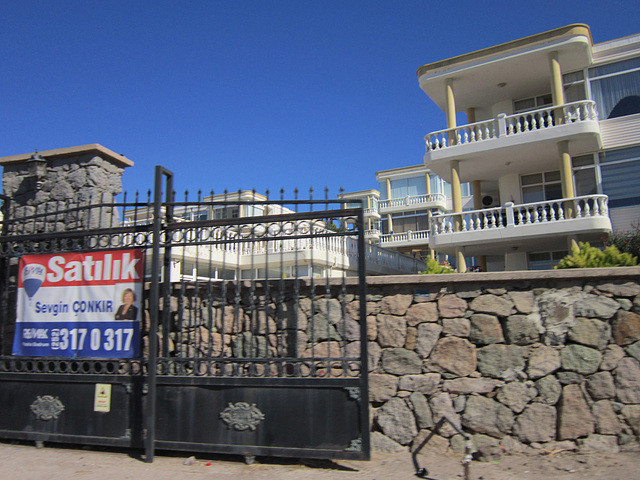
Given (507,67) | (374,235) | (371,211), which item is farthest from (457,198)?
(371,211)

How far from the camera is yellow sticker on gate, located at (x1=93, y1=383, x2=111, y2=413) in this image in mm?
5430

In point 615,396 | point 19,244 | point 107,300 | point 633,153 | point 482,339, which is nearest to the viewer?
point 615,396

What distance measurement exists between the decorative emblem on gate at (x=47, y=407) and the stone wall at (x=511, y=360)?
381 centimetres

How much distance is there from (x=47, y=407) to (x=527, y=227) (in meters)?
13.3

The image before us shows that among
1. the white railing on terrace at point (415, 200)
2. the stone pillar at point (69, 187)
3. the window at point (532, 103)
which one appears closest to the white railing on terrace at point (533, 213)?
the window at point (532, 103)

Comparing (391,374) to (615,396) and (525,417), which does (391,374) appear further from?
(615,396)

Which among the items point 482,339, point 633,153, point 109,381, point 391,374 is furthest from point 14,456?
point 633,153

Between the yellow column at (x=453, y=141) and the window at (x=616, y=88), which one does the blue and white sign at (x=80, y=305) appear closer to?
the yellow column at (x=453, y=141)

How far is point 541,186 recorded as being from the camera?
1714 centimetres

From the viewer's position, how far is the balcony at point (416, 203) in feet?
133

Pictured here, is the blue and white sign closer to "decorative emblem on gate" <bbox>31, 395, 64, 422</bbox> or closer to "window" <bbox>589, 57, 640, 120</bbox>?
"decorative emblem on gate" <bbox>31, 395, 64, 422</bbox>

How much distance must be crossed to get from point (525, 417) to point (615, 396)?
2.99 ft

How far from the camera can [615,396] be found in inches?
186

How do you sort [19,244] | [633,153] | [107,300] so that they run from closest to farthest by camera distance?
[107,300]
[19,244]
[633,153]
